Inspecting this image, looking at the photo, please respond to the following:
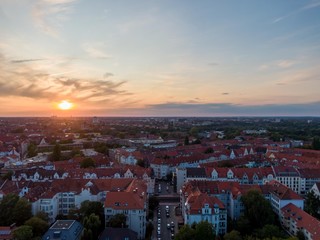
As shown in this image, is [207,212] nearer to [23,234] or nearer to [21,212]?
[23,234]

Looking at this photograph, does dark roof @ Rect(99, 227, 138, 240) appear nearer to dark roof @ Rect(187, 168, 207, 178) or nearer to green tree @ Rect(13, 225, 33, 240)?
green tree @ Rect(13, 225, 33, 240)

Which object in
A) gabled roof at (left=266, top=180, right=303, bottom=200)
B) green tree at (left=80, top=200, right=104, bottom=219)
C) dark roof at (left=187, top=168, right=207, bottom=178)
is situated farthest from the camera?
dark roof at (left=187, top=168, right=207, bottom=178)

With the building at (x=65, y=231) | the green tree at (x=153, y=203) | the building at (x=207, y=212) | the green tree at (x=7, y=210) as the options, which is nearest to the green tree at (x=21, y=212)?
the green tree at (x=7, y=210)

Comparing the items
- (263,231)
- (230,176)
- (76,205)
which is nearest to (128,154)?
(230,176)

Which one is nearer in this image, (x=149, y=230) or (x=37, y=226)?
(x=37, y=226)

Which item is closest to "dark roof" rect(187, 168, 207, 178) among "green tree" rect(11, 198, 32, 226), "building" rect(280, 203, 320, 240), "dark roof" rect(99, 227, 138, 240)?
"building" rect(280, 203, 320, 240)

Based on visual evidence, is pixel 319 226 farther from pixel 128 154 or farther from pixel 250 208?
pixel 128 154

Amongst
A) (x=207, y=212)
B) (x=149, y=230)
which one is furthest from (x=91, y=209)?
(x=207, y=212)
